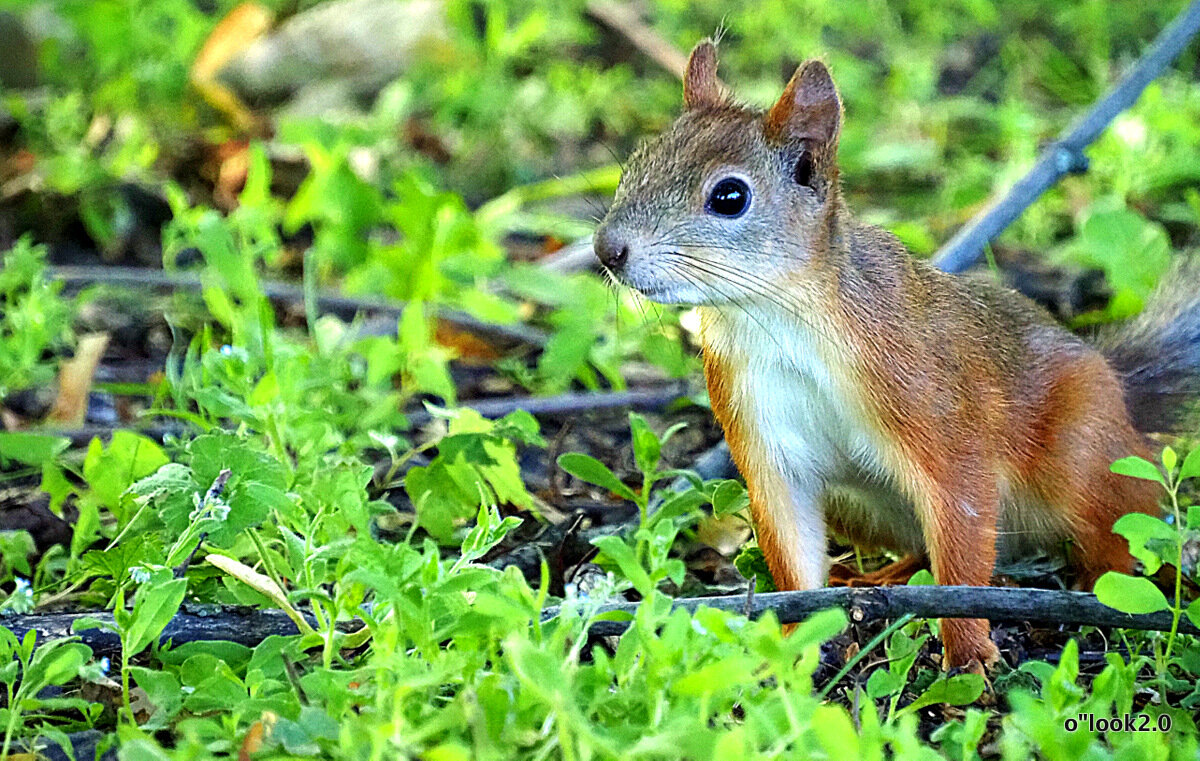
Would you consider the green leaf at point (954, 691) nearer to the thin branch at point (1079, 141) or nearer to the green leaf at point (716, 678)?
the green leaf at point (716, 678)

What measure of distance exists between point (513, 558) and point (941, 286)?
1.00 m

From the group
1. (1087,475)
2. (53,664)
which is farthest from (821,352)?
(53,664)

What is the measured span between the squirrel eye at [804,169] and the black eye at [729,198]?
0.11m

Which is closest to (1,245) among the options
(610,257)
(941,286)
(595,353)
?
(595,353)

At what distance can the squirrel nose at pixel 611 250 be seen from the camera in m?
2.58

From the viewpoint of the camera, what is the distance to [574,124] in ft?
19.7

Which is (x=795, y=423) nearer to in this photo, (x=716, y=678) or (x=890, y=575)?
(x=890, y=575)

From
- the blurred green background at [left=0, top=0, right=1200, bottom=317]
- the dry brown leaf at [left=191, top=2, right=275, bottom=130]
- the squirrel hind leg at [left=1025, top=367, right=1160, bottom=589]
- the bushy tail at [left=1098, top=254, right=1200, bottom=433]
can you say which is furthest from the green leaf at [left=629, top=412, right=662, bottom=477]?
the dry brown leaf at [left=191, top=2, right=275, bottom=130]

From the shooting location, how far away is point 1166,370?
3.20 metres

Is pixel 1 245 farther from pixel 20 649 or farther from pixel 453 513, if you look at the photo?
pixel 20 649

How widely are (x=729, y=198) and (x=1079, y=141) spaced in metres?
1.72

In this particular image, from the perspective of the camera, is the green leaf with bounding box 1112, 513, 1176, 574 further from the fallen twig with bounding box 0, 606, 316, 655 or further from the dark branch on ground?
the fallen twig with bounding box 0, 606, 316, 655

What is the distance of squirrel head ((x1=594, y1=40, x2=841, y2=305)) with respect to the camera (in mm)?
2590

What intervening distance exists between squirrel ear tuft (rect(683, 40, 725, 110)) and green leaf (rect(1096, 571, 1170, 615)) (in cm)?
120
